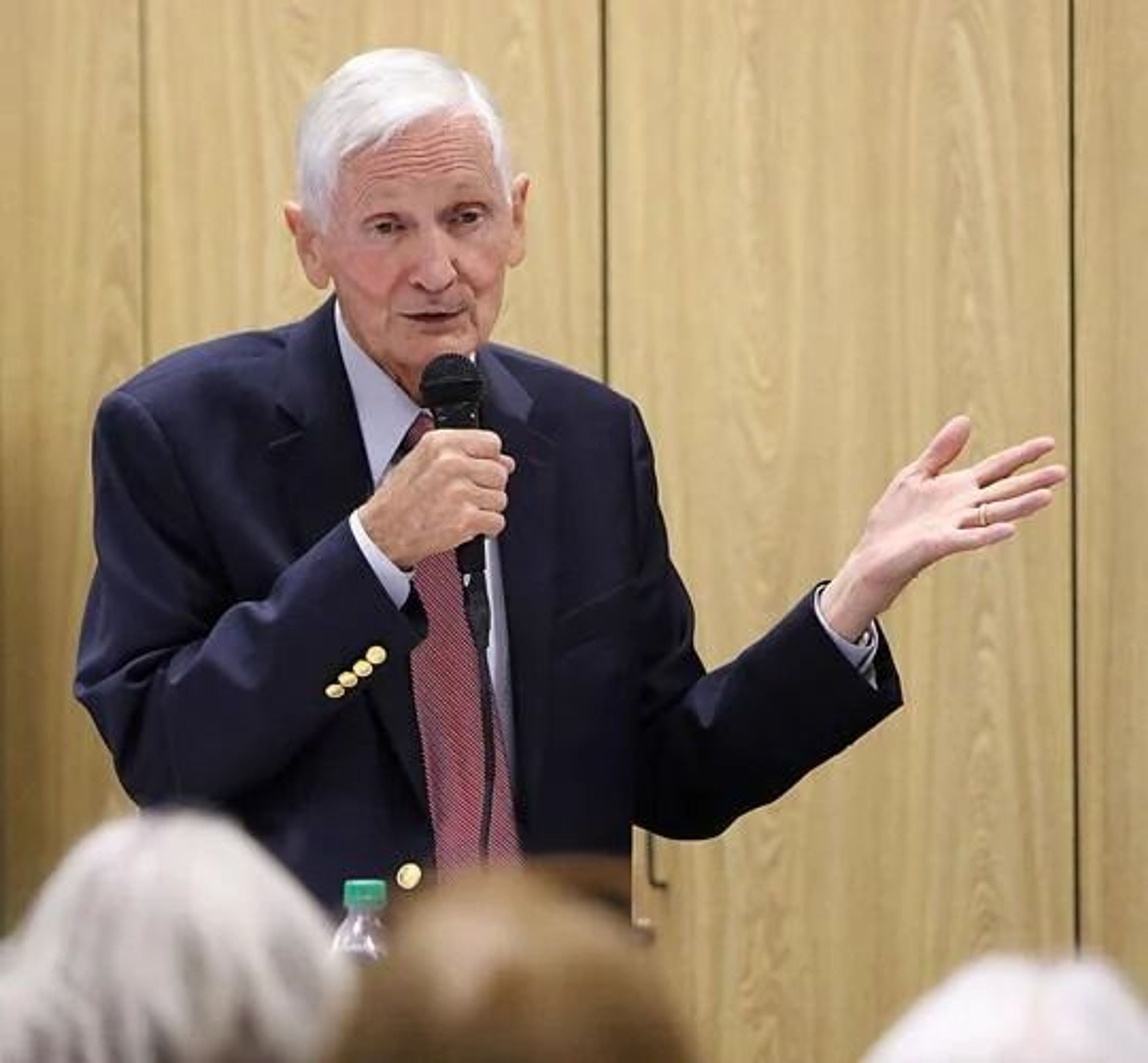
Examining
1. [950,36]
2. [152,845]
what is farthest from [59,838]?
[152,845]

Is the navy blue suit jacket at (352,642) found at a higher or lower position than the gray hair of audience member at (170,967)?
lower

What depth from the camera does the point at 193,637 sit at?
3.03 metres

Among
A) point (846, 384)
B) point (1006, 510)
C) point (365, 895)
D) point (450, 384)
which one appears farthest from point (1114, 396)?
point (365, 895)

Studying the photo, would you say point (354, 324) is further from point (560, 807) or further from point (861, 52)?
point (861, 52)

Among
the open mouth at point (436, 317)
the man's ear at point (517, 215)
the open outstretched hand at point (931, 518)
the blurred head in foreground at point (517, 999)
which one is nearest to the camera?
the blurred head in foreground at point (517, 999)

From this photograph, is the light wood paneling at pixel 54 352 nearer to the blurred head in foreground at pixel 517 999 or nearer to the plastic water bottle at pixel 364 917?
the plastic water bottle at pixel 364 917

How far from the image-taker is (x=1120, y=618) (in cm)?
441

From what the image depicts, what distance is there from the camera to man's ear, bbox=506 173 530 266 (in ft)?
10.6

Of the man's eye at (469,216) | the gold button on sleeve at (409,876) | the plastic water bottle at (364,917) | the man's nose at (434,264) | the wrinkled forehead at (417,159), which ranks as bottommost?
the gold button on sleeve at (409,876)

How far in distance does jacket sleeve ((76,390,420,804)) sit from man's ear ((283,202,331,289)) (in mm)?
254

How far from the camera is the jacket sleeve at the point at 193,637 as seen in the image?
2.90 metres

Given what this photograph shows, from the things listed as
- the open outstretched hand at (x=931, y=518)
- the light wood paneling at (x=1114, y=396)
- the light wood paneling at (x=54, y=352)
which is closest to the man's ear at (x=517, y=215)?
the open outstretched hand at (x=931, y=518)

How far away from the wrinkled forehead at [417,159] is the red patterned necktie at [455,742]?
405 millimetres

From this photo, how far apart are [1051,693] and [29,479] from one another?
1.57m
